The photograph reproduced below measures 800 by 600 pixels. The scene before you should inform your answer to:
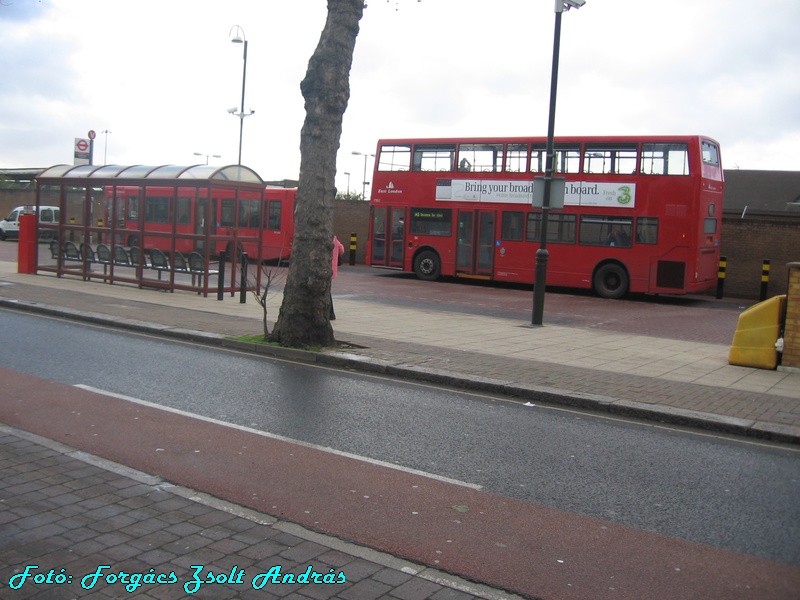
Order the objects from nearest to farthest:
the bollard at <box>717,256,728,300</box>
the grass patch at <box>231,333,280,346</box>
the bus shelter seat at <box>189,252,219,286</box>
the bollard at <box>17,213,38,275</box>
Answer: the grass patch at <box>231,333,280,346</box> → the bus shelter seat at <box>189,252,219,286</box> → the bollard at <box>17,213,38,275</box> → the bollard at <box>717,256,728,300</box>

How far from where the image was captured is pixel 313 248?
36.5 ft

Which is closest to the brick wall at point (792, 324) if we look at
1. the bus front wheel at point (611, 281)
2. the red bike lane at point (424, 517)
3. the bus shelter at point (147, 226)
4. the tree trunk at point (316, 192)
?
the tree trunk at point (316, 192)

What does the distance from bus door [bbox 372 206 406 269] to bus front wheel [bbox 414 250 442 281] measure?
0.63m

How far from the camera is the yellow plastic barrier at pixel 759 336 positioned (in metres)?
11.1

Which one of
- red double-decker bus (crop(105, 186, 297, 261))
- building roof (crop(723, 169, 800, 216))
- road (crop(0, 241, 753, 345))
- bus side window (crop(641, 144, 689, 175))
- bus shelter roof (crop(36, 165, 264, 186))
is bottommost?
road (crop(0, 241, 753, 345))

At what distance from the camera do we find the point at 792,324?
10.8 metres

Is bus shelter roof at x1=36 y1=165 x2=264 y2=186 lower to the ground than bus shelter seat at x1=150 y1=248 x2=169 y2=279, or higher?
higher

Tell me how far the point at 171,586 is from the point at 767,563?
3.19 metres

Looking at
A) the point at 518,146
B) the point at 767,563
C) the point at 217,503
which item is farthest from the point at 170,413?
the point at 518,146

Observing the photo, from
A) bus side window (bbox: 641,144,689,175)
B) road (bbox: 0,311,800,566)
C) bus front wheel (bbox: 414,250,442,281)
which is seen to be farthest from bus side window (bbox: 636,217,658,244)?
road (bbox: 0,311,800,566)

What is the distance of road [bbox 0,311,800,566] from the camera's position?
17.1 ft

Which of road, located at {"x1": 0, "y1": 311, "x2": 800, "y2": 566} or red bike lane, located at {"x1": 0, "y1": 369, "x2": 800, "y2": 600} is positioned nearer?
red bike lane, located at {"x1": 0, "y1": 369, "x2": 800, "y2": 600}

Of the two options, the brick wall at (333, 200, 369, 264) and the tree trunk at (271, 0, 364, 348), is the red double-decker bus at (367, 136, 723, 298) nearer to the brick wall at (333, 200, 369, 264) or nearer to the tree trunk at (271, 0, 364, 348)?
the brick wall at (333, 200, 369, 264)

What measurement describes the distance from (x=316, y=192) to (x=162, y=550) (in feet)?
24.9
